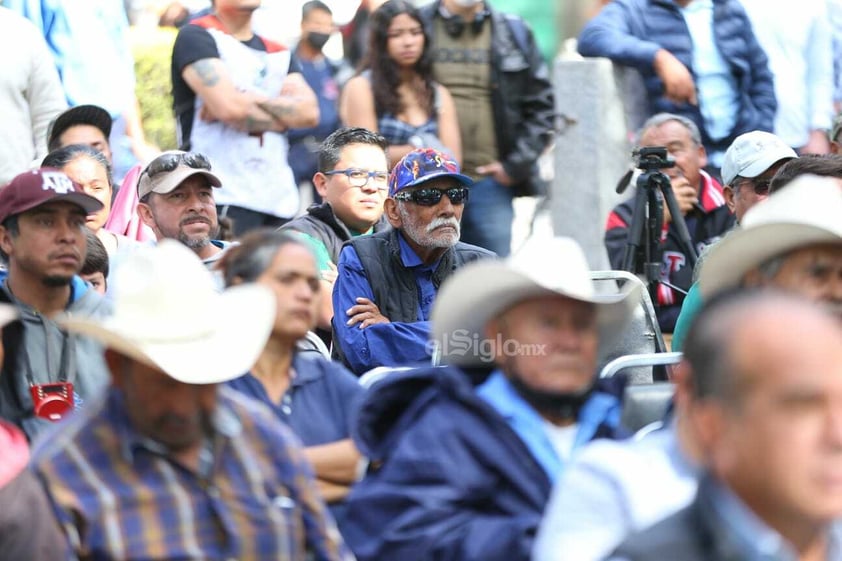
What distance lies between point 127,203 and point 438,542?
4.63 m

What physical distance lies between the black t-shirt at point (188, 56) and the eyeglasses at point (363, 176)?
105cm

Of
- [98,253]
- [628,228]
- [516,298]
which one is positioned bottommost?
[628,228]

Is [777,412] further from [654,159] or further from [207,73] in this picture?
[207,73]

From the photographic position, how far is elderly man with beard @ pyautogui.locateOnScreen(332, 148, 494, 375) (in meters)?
6.57

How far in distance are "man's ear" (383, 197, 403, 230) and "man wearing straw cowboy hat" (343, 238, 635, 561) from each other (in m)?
2.76

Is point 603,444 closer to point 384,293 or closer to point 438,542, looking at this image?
point 438,542

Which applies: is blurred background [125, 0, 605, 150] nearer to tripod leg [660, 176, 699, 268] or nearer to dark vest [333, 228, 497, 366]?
tripod leg [660, 176, 699, 268]

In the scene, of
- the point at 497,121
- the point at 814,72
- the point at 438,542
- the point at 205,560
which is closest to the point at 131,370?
the point at 205,560

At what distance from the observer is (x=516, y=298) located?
3836mm

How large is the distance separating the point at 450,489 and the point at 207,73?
4799 millimetres

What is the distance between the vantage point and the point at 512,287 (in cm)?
381

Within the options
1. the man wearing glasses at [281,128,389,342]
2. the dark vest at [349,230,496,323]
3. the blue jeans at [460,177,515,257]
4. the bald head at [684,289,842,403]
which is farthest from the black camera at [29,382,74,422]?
the blue jeans at [460,177,515,257]

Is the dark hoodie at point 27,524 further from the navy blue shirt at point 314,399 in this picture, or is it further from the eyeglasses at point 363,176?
the eyeglasses at point 363,176

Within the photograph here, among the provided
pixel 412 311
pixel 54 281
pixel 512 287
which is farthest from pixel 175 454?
pixel 412 311
